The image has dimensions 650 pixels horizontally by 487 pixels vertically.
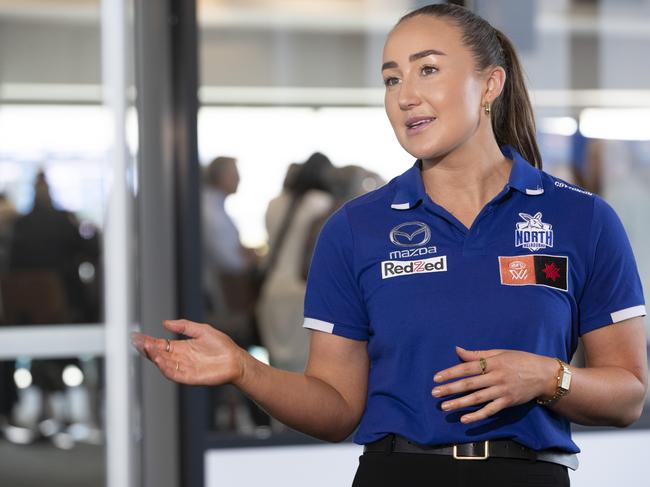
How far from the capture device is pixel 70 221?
173 inches

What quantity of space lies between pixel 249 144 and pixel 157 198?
80 centimetres

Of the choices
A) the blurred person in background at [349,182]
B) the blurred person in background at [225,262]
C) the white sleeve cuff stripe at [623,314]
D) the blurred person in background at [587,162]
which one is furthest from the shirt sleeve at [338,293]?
the blurred person in background at [587,162]

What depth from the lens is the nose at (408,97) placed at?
1991 millimetres

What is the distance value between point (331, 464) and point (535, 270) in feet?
8.08

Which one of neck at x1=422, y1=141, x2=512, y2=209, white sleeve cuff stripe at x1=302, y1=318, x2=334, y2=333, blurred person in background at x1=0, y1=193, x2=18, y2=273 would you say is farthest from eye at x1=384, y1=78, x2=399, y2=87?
blurred person in background at x1=0, y1=193, x2=18, y2=273

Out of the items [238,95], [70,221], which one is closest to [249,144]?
[238,95]

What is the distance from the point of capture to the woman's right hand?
6.08 feet

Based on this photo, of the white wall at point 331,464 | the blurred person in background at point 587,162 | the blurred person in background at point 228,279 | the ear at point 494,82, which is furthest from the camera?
the blurred person in background at point 587,162

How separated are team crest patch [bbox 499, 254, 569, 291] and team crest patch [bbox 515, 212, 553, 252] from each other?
0.08ft

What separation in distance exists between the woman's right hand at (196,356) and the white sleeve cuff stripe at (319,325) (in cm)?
19

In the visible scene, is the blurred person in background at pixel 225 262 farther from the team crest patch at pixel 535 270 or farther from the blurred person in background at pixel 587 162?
the team crest patch at pixel 535 270

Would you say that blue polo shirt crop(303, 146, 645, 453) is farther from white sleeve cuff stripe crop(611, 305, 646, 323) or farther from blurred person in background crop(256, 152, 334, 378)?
blurred person in background crop(256, 152, 334, 378)

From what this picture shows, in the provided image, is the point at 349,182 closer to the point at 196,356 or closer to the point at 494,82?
the point at 494,82

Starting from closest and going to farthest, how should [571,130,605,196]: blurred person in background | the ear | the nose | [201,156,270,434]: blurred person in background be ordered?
the nose, the ear, [201,156,270,434]: blurred person in background, [571,130,605,196]: blurred person in background
